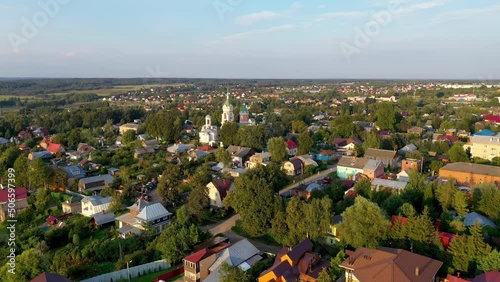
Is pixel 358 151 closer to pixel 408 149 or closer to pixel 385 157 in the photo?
pixel 385 157

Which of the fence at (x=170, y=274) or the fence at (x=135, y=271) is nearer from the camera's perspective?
the fence at (x=135, y=271)

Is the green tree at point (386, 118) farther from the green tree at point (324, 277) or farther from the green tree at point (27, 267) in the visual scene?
the green tree at point (27, 267)

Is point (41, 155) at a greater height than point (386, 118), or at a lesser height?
lesser

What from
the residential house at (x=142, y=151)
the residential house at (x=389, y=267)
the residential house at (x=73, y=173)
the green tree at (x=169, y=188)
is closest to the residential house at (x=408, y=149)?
the green tree at (x=169, y=188)

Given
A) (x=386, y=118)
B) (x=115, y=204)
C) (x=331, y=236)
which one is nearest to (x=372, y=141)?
(x=386, y=118)

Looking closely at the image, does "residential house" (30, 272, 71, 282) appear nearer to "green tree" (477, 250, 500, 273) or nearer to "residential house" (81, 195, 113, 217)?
"residential house" (81, 195, 113, 217)
